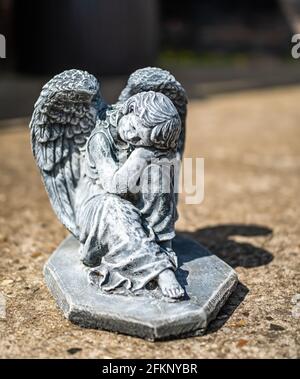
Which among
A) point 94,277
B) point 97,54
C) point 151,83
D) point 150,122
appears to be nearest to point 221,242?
point 94,277

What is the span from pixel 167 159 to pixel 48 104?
0.84 metres

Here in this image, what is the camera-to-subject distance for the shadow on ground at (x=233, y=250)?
3813 millimetres

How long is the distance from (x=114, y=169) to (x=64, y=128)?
0.53 m

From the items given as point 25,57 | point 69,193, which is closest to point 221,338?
point 69,193

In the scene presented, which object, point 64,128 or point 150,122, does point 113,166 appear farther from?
point 64,128

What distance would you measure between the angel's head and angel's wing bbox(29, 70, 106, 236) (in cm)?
33

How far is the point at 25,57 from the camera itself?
1352 centimetres

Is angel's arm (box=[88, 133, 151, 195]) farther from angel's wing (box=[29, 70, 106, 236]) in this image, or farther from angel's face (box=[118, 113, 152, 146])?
angel's wing (box=[29, 70, 106, 236])

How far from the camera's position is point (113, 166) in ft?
11.9

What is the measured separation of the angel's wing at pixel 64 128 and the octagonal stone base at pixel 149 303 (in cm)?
39

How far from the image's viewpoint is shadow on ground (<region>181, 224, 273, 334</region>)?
150 inches

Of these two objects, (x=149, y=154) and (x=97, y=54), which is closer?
(x=149, y=154)

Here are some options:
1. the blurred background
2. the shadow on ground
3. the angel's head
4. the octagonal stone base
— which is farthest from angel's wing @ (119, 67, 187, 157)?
the blurred background

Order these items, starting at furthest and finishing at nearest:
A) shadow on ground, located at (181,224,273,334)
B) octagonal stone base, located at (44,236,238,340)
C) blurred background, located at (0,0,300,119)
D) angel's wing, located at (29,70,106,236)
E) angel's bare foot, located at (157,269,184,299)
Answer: blurred background, located at (0,0,300,119)
shadow on ground, located at (181,224,273,334)
angel's wing, located at (29,70,106,236)
angel's bare foot, located at (157,269,184,299)
octagonal stone base, located at (44,236,238,340)
